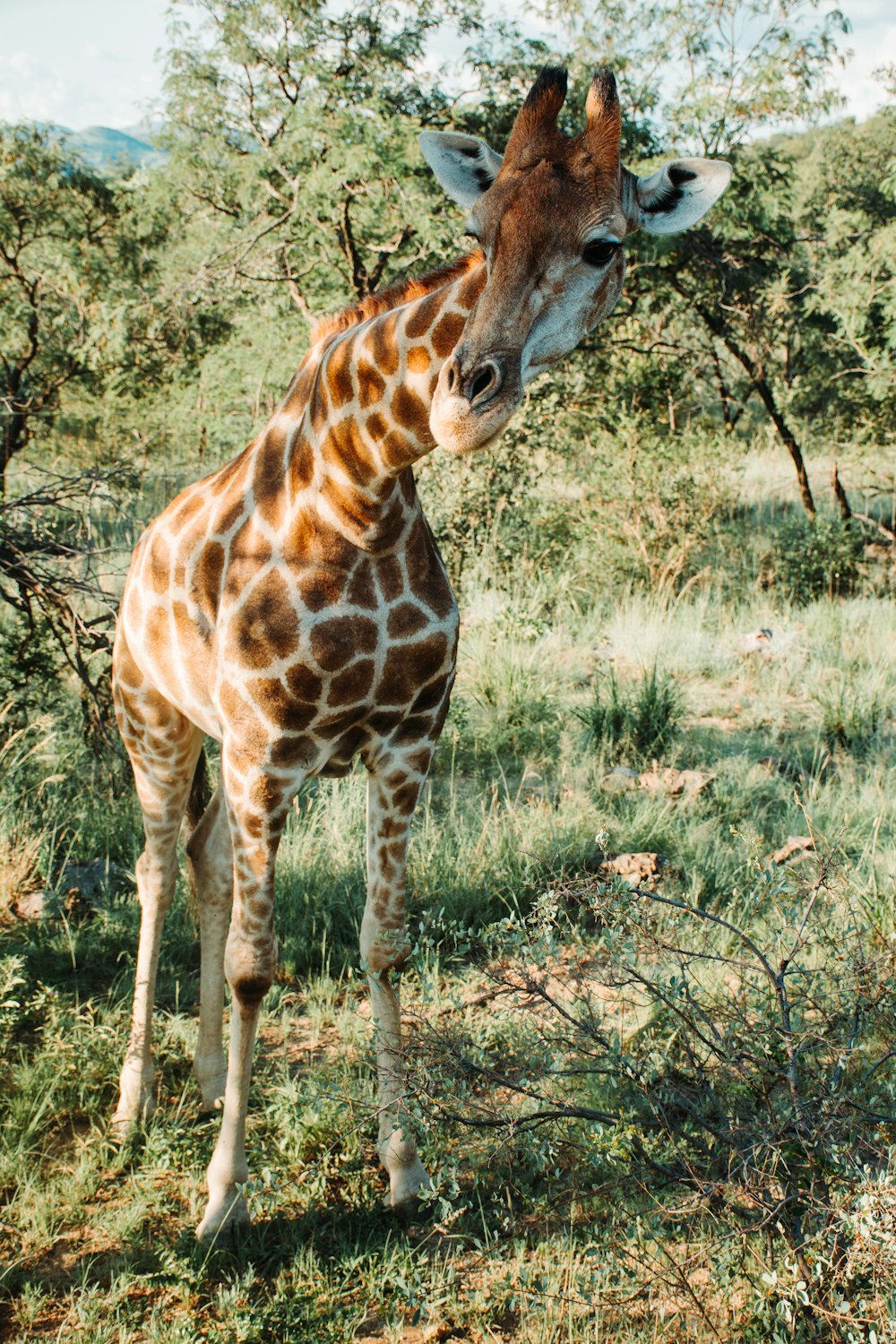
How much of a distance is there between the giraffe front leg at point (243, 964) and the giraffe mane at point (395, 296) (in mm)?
1398

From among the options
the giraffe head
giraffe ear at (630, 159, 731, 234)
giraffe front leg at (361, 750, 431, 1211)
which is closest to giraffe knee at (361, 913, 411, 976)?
giraffe front leg at (361, 750, 431, 1211)

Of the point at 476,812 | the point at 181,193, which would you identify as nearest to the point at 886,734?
the point at 476,812

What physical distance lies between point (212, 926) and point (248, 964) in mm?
722

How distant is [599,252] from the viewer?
2.12 metres

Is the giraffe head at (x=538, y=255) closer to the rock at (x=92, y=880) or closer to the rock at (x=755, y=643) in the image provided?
the rock at (x=92, y=880)

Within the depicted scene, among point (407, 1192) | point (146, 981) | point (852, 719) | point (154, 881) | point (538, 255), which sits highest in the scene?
point (538, 255)

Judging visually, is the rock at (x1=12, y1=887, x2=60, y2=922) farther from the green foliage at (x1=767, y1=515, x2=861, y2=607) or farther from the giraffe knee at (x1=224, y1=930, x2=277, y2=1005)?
the green foliage at (x1=767, y1=515, x2=861, y2=607)

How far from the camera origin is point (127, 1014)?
3629mm

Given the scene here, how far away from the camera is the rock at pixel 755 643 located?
7516 mm

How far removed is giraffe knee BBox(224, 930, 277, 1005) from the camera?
2.79 meters

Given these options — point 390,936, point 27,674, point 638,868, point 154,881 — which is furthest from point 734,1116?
point 27,674

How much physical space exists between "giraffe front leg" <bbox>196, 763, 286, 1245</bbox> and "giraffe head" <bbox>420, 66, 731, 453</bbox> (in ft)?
4.33

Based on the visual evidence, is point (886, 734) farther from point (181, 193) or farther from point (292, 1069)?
point (181, 193)

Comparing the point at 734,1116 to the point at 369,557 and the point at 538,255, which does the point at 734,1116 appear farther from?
the point at 538,255
